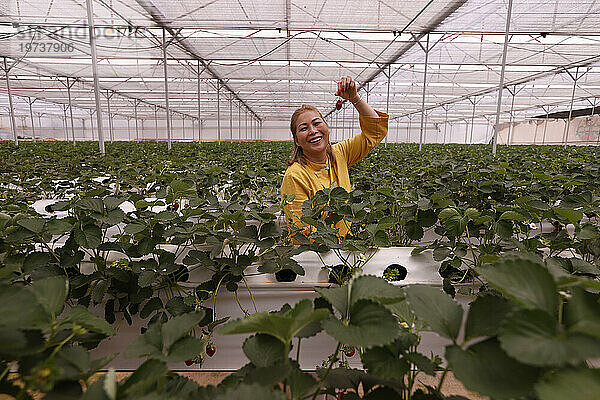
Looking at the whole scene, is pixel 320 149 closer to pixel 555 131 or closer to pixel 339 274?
pixel 339 274

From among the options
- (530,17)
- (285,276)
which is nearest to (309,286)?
(285,276)

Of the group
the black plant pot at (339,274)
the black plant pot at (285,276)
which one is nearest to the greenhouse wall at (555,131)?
the black plant pot at (339,274)

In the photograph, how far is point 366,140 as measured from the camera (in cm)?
258

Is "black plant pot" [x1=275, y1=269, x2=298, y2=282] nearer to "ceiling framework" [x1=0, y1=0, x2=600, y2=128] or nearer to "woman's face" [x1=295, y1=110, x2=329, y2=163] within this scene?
"woman's face" [x1=295, y1=110, x2=329, y2=163]

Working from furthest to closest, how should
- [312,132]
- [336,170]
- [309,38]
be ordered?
1. [309,38]
2. [336,170]
3. [312,132]

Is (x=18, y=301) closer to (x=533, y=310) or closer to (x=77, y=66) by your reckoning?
(x=533, y=310)

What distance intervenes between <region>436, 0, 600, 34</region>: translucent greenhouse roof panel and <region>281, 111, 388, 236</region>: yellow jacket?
7.91 metres

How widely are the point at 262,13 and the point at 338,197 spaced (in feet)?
30.6

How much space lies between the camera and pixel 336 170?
252 centimetres

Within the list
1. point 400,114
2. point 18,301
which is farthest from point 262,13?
point 400,114

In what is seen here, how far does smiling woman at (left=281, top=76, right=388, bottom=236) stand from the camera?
2.22m

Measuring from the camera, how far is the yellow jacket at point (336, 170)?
222 cm

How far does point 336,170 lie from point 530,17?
9.92m

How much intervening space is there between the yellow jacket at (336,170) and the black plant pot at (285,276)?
1.85 ft
